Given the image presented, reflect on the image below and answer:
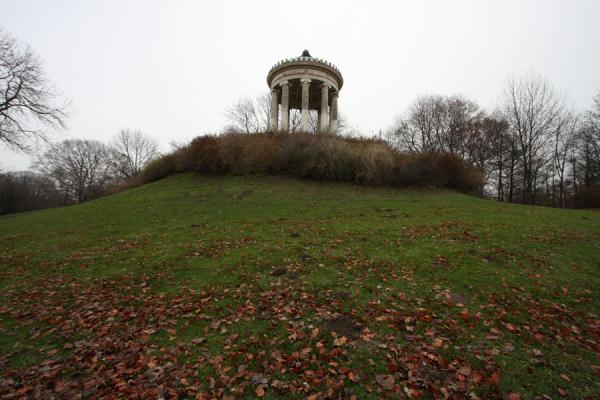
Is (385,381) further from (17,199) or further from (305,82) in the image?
(17,199)

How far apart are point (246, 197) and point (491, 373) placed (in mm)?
13209

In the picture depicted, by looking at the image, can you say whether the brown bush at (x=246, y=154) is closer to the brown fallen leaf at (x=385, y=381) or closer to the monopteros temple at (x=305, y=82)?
the monopteros temple at (x=305, y=82)

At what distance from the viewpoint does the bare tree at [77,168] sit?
44.8m

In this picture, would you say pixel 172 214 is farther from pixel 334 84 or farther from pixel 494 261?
pixel 334 84

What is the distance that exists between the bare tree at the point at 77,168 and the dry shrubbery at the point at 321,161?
121ft

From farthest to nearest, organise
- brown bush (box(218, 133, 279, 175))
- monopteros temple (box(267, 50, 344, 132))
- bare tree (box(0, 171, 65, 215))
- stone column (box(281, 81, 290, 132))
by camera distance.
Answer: bare tree (box(0, 171, 65, 215)) < stone column (box(281, 81, 290, 132)) < monopteros temple (box(267, 50, 344, 132)) < brown bush (box(218, 133, 279, 175))

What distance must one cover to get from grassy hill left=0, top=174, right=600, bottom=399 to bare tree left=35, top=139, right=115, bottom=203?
45.0 meters

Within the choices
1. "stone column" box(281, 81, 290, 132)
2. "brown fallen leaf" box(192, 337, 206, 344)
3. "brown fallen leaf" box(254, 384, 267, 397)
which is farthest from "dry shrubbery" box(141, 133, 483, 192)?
"brown fallen leaf" box(254, 384, 267, 397)

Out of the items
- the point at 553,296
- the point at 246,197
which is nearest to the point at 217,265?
the point at 553,296

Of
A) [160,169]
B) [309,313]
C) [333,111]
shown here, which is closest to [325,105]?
[333,111]

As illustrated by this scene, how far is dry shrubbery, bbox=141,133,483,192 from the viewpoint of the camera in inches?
703

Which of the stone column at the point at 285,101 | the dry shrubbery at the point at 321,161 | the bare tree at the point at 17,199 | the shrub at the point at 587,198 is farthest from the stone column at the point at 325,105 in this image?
the bare tree at the point at 17,199

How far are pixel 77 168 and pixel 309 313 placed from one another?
2275 inches

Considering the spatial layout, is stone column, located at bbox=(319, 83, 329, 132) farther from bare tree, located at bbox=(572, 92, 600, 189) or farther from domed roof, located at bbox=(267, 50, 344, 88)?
bare tree, located at bbox=(572, 92, 600, 189)
